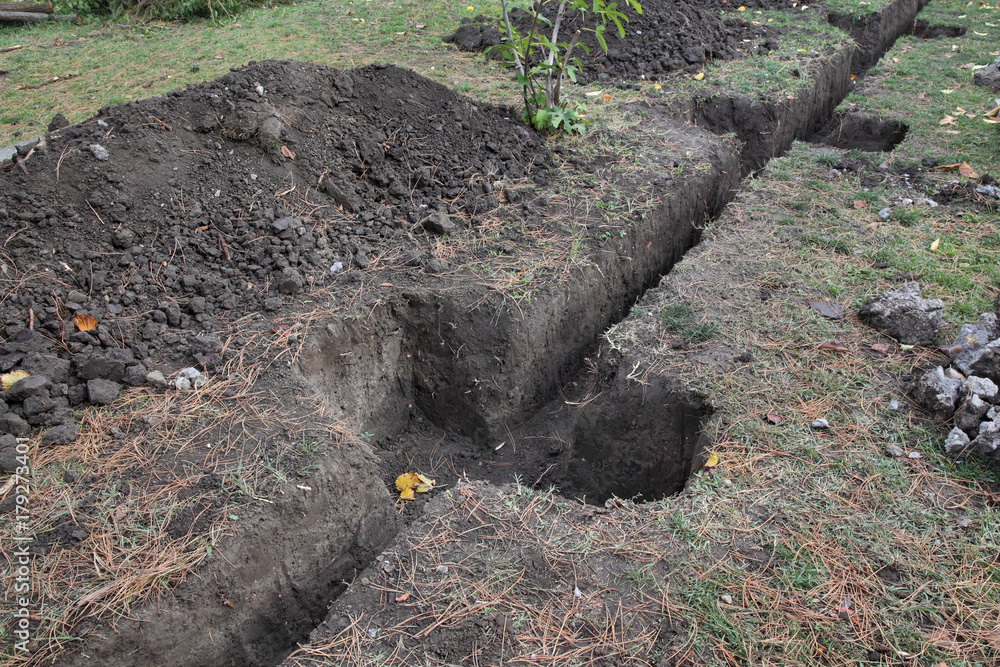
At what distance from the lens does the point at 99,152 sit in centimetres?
351

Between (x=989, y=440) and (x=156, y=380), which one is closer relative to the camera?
(x=989, y=440)

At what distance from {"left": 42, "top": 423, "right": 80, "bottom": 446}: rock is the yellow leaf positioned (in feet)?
1.05

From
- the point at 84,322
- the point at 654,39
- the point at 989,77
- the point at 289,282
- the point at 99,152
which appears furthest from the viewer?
the point at 654,39

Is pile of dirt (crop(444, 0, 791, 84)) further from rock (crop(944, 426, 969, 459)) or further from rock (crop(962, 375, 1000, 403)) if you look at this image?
rock (crop(944, 426, 969, 459))

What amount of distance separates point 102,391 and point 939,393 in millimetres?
3700

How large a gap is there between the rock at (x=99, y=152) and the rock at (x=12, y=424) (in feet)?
5.27

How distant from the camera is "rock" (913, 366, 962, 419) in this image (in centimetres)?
272

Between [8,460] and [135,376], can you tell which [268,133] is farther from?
[8,460]

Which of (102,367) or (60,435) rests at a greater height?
(102,367)

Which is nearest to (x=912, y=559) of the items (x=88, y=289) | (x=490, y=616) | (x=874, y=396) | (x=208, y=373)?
(x=874, y=396)

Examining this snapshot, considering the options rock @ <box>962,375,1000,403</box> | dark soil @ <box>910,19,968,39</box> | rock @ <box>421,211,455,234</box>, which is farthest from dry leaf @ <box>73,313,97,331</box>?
dark soil @ <box>910,19,968,39</box>

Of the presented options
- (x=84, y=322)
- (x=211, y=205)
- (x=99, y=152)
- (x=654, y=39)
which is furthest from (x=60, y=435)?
(x=654, y=39)

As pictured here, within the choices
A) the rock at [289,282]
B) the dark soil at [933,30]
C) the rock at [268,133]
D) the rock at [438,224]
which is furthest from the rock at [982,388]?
the dark soil at [933,30]

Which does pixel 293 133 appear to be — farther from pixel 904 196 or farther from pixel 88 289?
pixel 904 196
